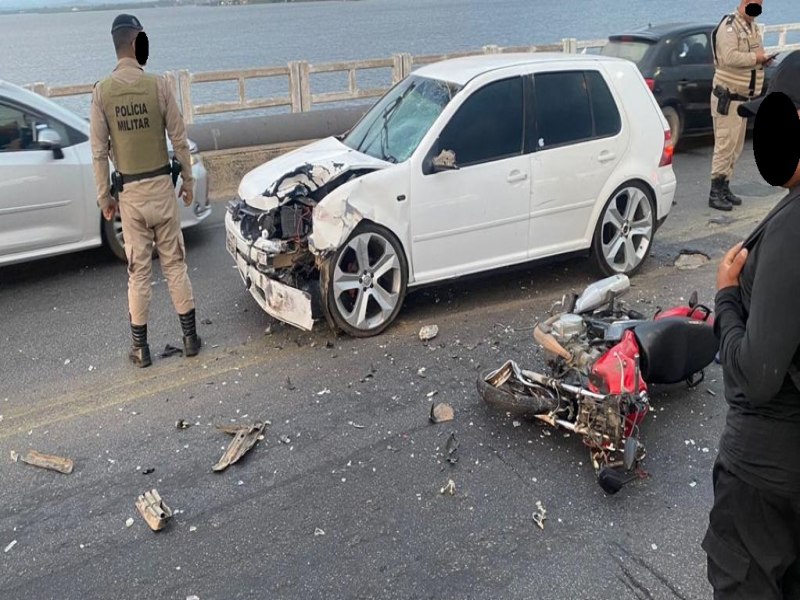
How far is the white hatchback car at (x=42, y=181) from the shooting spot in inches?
253

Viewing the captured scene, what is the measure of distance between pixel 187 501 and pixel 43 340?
255 centimetres

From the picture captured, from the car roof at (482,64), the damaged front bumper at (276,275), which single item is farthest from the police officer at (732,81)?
the damaged front bumper at (276,275)

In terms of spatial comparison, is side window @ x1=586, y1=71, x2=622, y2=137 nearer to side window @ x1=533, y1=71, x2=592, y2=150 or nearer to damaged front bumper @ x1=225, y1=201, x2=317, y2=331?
side window @ x1=533, y1=71, x2=592, y2=150

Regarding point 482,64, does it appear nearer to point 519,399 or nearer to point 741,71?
point 519,399

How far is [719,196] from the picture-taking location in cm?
862

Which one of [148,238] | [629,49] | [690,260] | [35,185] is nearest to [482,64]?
[690,260]

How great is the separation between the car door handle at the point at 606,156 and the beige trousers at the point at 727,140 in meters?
2.84

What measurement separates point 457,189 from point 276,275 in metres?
Answer: 1.46

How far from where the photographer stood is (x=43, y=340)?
5.64 m

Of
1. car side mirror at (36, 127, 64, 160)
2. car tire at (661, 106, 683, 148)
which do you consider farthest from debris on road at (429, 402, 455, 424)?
car tire at (661, 106, 683, 148)

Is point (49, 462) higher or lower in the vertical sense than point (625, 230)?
lower

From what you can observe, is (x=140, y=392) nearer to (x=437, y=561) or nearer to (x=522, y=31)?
(x=437, y=561)

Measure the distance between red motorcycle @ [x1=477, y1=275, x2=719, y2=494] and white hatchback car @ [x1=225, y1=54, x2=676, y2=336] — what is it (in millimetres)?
1304

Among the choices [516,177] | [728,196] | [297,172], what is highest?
[297,172]
